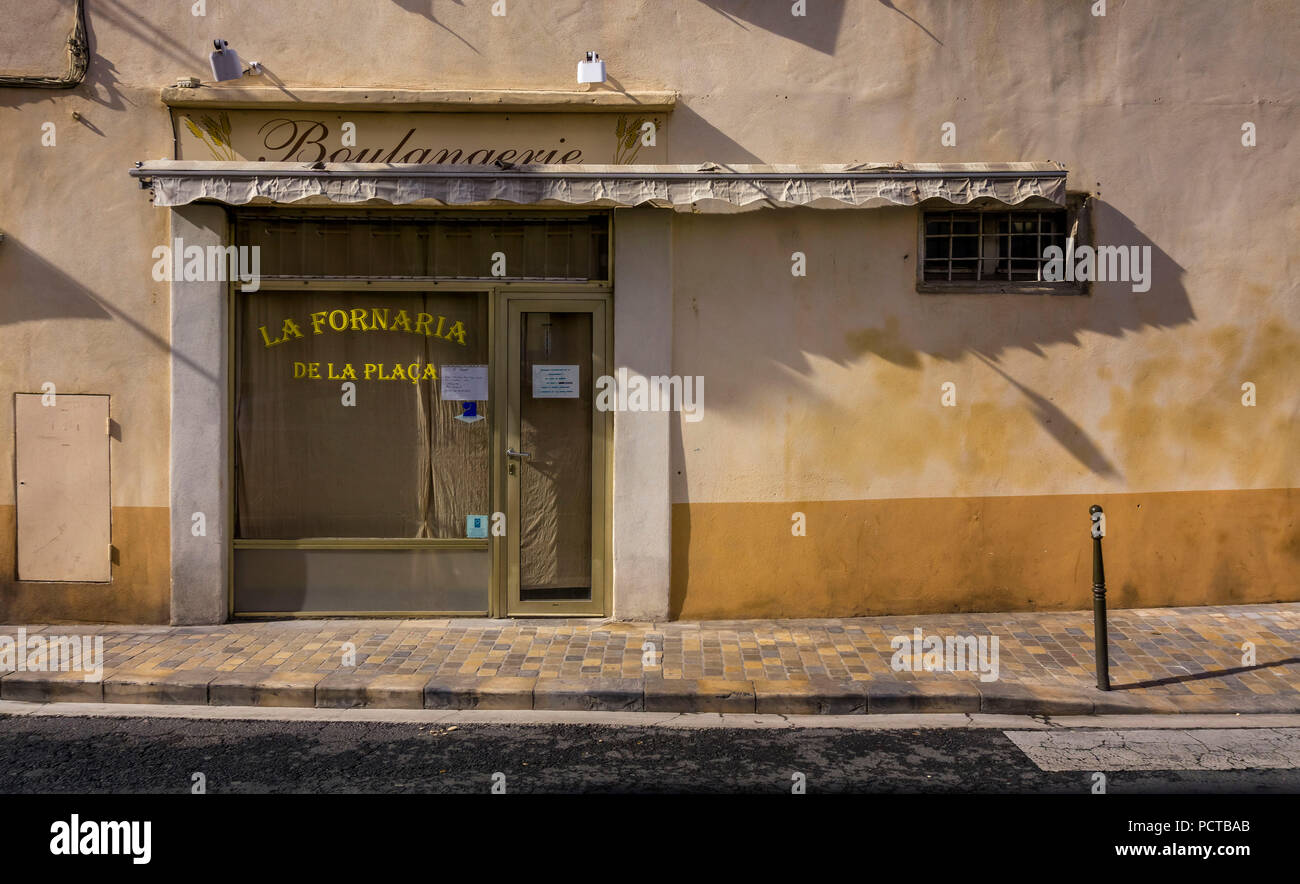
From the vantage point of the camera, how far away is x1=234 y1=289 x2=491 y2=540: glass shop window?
26.3 ft

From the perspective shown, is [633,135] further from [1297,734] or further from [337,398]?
[1297,734]

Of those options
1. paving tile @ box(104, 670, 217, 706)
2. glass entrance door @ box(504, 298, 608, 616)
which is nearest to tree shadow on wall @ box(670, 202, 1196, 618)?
glass entrance door @ box(504, 298, 608, 616)

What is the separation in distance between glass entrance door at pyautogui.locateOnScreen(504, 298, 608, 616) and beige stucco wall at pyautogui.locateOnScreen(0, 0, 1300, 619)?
2.26ft

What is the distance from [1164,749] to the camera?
5.50 meters

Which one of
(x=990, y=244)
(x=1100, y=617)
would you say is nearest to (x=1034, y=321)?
(x=990, y=244)

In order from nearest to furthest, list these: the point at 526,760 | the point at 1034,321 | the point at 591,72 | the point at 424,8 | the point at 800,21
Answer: the point at 526,760 < the point at 591,72 < the point at 424,8 < the point at 800,21 < the point at 1034,321

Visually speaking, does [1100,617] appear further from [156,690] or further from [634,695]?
[156,690]

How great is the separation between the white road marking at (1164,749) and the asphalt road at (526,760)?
94mm

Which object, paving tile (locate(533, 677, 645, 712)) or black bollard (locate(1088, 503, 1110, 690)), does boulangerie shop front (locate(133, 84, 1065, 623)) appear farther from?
black bollard (locate(1088, 503, 1110, 690))

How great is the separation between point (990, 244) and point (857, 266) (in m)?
1.17

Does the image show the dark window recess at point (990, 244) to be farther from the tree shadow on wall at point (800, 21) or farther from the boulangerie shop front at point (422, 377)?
the tree shadow on wall at point (800, 21)

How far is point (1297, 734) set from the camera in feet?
18.7

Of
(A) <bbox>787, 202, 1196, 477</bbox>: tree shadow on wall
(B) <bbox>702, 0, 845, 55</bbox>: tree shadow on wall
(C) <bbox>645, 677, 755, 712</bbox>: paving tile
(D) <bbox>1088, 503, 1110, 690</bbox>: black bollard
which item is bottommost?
(C) <bbox>645, 677, 755, 712</bbox>: paving tile
